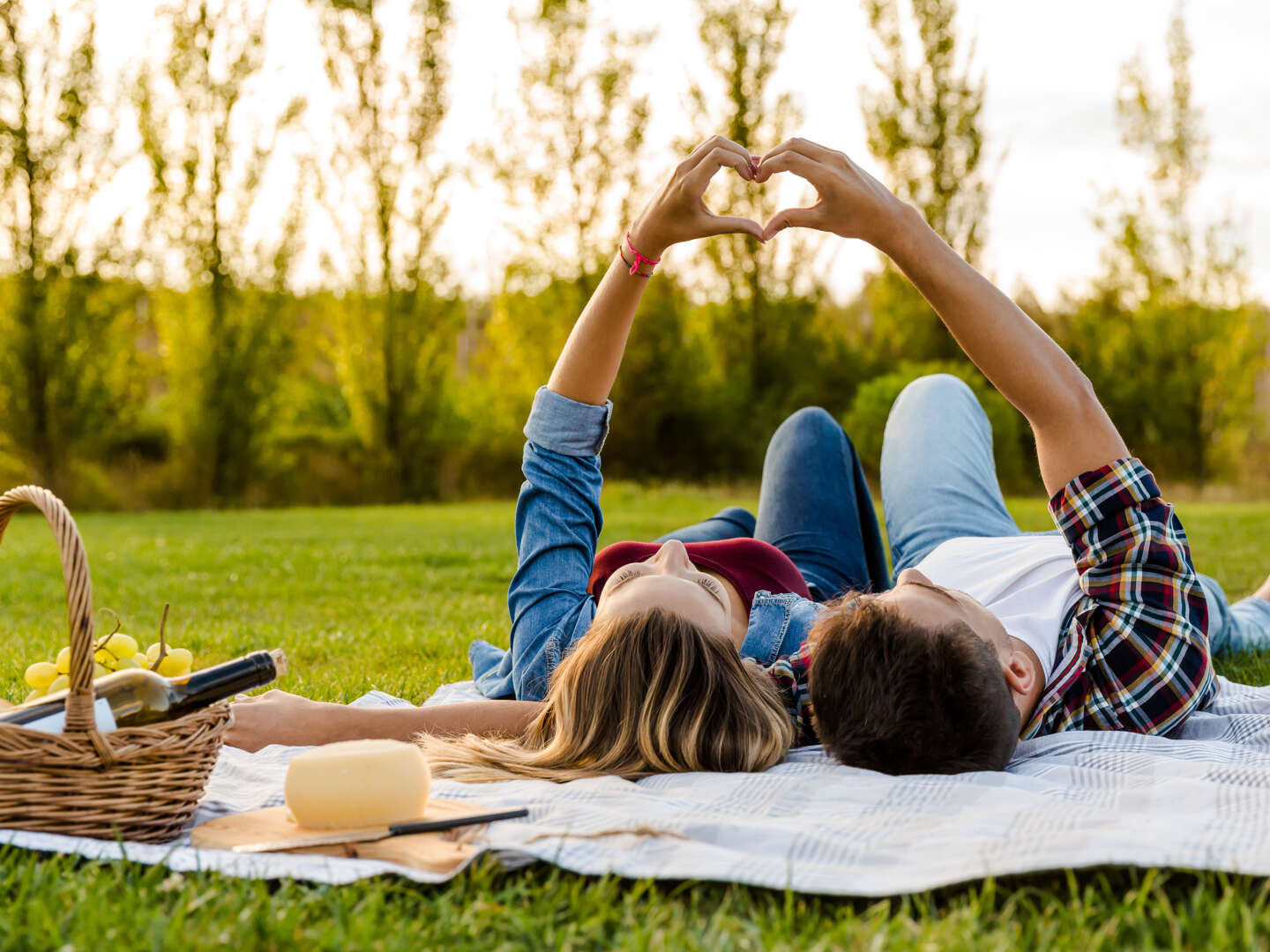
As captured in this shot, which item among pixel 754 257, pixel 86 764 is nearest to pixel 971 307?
pixel 86 764

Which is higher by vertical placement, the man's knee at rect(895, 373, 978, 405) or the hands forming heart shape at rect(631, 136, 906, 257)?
the hands forming heart shape at rect(631, 136, 906, 257)

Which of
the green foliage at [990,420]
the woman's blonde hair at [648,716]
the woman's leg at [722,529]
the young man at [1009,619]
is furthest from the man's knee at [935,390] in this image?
the green foliage at [990,420]

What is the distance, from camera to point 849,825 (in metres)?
1.79

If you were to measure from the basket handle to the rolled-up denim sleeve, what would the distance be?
129 centimetres

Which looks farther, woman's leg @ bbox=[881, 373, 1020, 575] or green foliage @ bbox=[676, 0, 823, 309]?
green foliage @ bbox=[676, 0, 823, 309]

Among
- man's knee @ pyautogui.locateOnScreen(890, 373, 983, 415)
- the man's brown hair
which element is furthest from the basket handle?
man's knee @ pyautogui.locateOnScreen(890, 373, 983, 415)

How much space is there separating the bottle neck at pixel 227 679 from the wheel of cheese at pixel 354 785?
0.51ft

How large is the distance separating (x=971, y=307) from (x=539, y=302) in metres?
16.1

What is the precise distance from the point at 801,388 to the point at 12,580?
1317 centimetres

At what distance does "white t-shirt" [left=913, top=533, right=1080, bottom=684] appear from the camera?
8.76ft

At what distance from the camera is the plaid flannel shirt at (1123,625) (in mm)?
2498

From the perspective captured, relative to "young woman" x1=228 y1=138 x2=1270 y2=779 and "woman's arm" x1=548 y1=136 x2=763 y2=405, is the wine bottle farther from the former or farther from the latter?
"woman's arm" x1=548 y1=136 x2=763 y2=405

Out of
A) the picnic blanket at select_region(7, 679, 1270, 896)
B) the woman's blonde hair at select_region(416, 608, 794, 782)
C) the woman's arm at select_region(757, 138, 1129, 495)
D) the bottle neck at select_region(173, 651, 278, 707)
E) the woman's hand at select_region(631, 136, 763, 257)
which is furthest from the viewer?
the woman's hand at select_region(631, 136, 763, 257)

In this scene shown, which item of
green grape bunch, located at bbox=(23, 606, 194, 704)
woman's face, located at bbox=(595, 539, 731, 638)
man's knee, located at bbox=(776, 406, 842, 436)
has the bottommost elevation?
green grape bunch, located at bbox=(23, 606, 194, 704)
